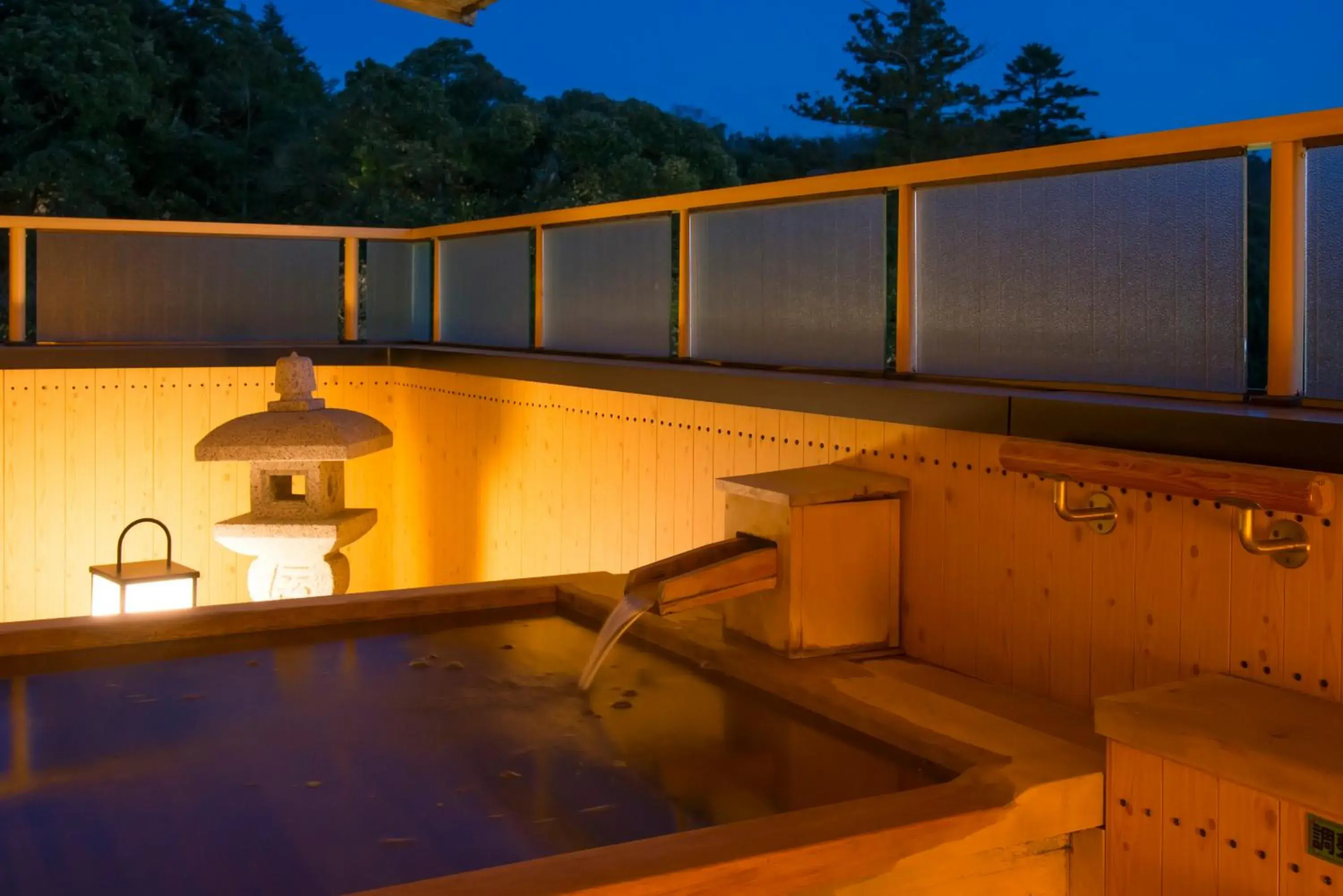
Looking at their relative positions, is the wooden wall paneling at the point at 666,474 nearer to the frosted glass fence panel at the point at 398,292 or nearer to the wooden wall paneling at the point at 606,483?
the wooden wall paneling at the point at 606,483

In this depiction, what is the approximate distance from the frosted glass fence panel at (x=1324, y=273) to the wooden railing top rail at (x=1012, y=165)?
0.22ft

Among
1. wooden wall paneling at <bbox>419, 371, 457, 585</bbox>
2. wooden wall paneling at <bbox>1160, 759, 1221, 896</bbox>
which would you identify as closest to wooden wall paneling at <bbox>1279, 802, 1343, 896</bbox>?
wooden wall paneling at <bbox>1160, 759, 1221, 896</bbox>

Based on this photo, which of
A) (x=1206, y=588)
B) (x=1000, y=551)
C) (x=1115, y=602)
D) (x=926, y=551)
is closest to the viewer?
(x=1206, y=588)

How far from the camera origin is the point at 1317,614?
219cm

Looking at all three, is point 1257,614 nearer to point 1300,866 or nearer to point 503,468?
point 1300,866

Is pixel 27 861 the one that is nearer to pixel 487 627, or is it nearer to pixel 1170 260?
pixel 487 627

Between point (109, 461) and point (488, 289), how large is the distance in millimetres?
1937

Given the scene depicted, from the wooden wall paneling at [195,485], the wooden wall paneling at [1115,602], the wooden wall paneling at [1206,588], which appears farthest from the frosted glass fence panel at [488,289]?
the wooden wall paneling at [1206,588]

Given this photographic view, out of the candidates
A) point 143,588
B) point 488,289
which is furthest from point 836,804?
point 488,289

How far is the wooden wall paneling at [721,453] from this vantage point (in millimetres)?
3883

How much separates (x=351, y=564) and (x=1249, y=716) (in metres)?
5.39

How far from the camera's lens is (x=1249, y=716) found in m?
2.09

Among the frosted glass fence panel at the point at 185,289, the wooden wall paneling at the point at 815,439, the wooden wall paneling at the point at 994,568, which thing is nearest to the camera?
the wooden wall paneling at the point at 994,568

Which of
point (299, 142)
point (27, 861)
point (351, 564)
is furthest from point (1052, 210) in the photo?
point (299, 142)
